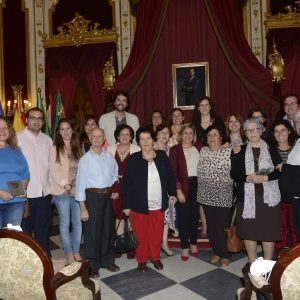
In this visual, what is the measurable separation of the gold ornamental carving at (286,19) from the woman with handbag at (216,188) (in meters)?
4.22

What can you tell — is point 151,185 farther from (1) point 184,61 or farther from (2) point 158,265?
(1) point 184,61

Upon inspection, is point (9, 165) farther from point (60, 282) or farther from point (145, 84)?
point (145, 84)

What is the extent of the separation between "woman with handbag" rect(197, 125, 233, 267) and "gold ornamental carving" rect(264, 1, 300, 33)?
422 centimetres

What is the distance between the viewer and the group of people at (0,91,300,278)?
118 inches

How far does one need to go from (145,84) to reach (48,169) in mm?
3780

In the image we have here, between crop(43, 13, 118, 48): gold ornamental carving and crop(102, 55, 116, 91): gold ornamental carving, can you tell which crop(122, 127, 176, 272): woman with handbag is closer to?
crop(102, 55, 116, 91): gold ornamental carving

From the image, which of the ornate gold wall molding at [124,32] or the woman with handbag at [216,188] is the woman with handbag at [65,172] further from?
the ornate gold wall molding at [124,32]

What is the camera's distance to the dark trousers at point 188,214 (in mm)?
3613

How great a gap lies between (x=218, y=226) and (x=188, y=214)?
33 centimetres

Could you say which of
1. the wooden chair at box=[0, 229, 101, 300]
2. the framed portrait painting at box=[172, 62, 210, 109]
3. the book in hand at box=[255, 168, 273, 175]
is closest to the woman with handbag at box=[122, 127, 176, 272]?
the book in hand at box=[255, 168, 273, 175]

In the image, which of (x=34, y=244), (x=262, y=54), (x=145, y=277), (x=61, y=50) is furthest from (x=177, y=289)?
(x=61, y=50)

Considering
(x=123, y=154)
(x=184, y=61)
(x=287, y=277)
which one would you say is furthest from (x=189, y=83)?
(x=287, y=277)

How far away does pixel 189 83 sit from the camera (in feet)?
22.2

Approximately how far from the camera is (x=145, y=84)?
268 inches
